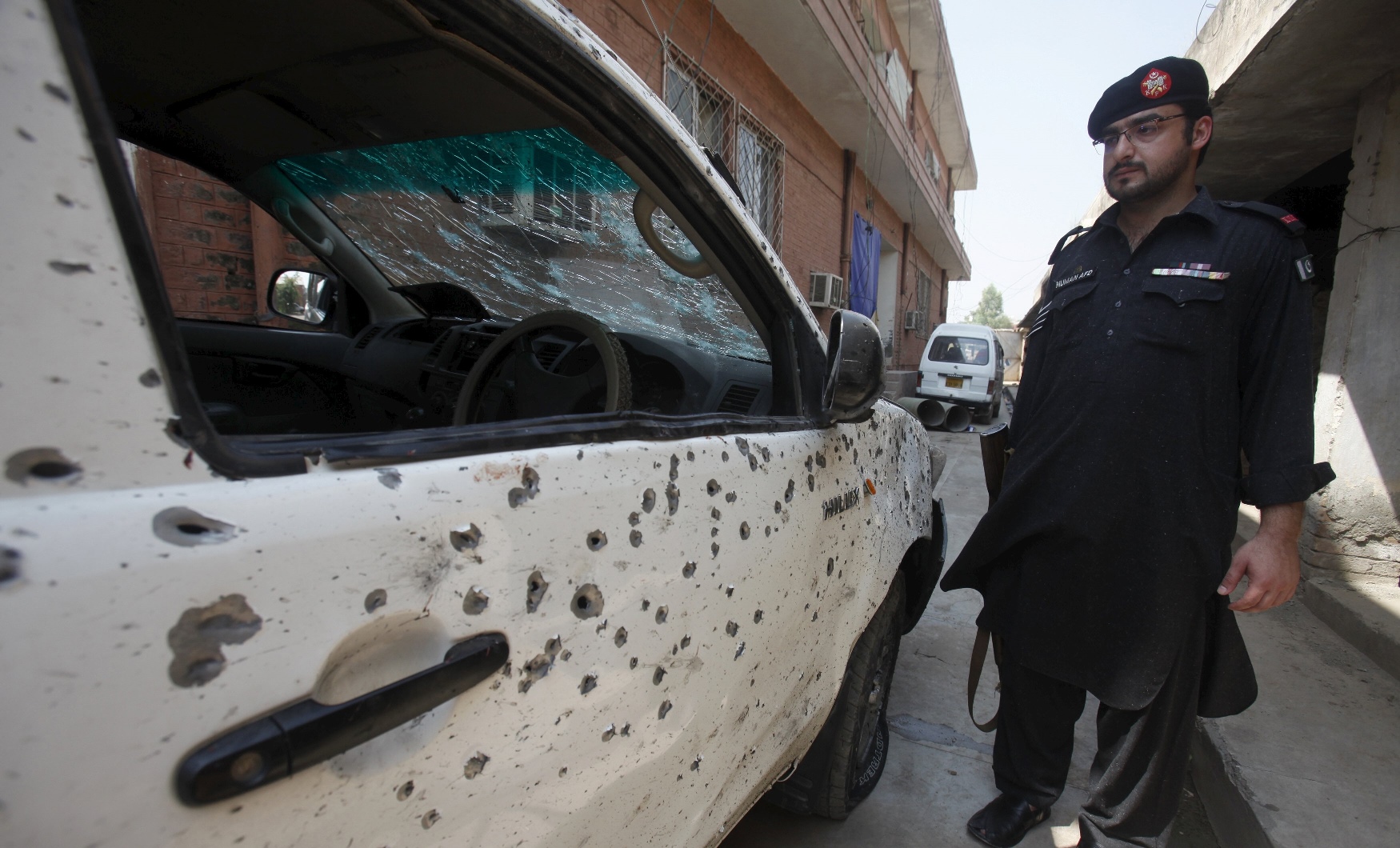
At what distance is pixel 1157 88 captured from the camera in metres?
1.68

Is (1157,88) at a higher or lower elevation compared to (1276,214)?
higher

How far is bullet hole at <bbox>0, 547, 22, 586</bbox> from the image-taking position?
435mm

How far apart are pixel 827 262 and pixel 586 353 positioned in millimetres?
8172

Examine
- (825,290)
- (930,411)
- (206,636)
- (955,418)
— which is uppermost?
(825,290)

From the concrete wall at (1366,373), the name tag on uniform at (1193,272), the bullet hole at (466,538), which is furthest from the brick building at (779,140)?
the concrete wall at (1366,373)

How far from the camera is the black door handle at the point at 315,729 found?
1.69 ft

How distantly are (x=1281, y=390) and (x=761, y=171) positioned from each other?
21.0ft

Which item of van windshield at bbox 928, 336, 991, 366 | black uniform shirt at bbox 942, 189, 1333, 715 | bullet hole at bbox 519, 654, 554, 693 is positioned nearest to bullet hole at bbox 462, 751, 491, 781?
bullet hole at bbox 519, 654, 554, 693

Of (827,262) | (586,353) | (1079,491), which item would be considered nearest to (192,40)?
(586,353)

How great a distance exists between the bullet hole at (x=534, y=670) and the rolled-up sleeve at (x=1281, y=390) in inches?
64.5

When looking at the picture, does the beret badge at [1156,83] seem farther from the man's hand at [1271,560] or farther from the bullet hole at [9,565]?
the bullet hole at [9,565]

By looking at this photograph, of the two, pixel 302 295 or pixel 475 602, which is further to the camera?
pixel 302 295

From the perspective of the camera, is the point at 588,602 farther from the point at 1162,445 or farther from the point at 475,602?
the point at 1162,445

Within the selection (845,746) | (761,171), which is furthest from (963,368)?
(845,746)
